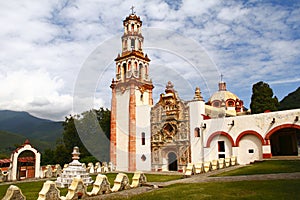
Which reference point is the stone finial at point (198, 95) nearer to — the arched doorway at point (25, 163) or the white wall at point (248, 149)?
the white wall at point (248, 149)

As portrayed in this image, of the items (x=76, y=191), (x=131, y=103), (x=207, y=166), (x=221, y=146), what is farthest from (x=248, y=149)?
(x=76, y=191)

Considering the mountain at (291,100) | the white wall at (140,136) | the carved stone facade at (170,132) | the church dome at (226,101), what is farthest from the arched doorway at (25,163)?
the mountain at (291,100)

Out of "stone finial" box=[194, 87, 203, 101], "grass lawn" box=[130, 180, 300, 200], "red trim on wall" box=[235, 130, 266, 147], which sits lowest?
"grass lawn" box=[130, 180, 300, 200]

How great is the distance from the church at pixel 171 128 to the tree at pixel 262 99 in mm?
4808

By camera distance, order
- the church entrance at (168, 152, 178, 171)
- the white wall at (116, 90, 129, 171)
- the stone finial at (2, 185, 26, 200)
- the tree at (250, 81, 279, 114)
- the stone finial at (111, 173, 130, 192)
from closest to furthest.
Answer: the stone finial at (2, 185, 26, 200)
the stone finial at (111, 173, 130, 192)
the church entrance at (168, 152, 178, 171)
the white wall at (116, 90, 129, 171)
the tree at (250, 81, 279, 114)

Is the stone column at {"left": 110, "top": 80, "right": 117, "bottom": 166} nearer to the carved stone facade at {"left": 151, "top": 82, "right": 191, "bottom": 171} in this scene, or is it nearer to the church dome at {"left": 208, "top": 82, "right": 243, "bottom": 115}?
the carved stone facade at {"left": 151, "top": 82, "right": 191, "bottom": 171}

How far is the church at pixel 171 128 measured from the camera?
64.4 ft

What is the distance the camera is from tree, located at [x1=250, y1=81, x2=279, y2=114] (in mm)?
28047

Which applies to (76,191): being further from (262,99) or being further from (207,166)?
(262,99)

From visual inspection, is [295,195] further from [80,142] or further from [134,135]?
[80,142]

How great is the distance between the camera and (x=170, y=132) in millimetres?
23359

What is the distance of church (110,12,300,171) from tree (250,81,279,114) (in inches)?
189

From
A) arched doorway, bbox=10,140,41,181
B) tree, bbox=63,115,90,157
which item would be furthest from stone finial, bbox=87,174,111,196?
tree, bbox=63,115,90,157

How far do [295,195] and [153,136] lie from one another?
664 inches
